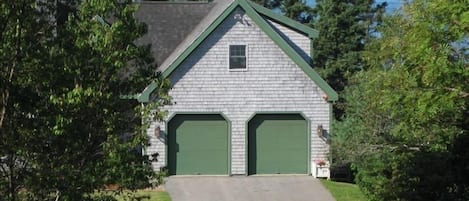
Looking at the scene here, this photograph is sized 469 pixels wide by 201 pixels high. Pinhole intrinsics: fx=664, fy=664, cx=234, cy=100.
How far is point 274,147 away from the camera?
76.1 ft

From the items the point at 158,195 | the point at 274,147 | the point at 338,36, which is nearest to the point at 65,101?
the point at 158,195

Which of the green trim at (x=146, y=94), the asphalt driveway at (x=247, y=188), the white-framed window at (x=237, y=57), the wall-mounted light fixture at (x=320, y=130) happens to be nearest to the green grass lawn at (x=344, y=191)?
the asphalt driveway at (x=247, y=188)

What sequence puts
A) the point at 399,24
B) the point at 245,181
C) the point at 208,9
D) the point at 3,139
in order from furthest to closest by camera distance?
the point at 208,9 < the point at 245,181 < the point at 399,24 < the point at 3,139

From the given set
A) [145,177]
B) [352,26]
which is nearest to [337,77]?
[352,26]

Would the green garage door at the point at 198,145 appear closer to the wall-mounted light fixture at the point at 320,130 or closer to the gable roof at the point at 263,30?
the gable roof at the point at 263,30

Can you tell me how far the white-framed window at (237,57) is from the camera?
2297 centimetres

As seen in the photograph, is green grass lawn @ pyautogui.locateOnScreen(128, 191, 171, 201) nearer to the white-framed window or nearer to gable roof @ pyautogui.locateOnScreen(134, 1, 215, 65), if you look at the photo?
the white-framed window

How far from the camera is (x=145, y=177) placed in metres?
8.06

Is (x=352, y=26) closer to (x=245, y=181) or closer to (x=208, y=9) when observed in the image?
(x=208, y=9)

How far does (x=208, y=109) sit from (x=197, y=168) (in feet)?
6.82

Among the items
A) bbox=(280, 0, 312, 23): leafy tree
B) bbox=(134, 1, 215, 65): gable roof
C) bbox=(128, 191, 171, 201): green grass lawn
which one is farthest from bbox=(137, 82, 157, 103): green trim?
bbox=(280, 0, 312, 23): leafy tree

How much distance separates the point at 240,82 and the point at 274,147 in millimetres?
2566

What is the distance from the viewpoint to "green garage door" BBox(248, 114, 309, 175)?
23.2 meters

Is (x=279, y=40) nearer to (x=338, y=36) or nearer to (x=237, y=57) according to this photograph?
(x=237, y=57)
